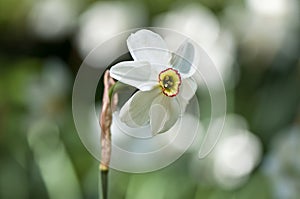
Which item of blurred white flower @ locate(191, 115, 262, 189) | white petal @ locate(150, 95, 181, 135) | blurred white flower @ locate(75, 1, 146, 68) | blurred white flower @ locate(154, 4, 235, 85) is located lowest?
blurred white flower @ locate(191, 115, 262, 189)

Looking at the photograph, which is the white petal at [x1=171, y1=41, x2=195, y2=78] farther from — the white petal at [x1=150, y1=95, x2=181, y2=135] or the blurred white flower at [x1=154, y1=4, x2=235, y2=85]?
the blurred white flower at [x1=154, y1=4, x2=235, y2=85]

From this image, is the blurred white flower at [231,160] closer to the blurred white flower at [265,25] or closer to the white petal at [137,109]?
the blurred white flower at [265,25]

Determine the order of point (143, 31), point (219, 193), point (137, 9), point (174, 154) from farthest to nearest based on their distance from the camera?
point (137, 9)
point (219, 193)
point (174, 154)
point (143, 31)

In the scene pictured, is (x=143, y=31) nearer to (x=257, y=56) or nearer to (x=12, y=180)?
(x=12, y=180)

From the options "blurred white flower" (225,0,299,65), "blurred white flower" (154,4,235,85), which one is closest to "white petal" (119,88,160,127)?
"blurred white flower" (154,4,235,85)

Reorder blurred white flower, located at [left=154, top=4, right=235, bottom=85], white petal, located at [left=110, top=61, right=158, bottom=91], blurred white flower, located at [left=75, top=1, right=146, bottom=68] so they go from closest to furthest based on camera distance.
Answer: white petal, located at [left=110, top=61, right=158, bottom=91] < blurred white flower, located at [left=154, top=4, right=235, bottom=85] < blurred white flower, located at [left=75, top=1, right=146, bottom=68]

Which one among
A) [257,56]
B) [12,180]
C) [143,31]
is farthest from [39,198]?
[143,31]
